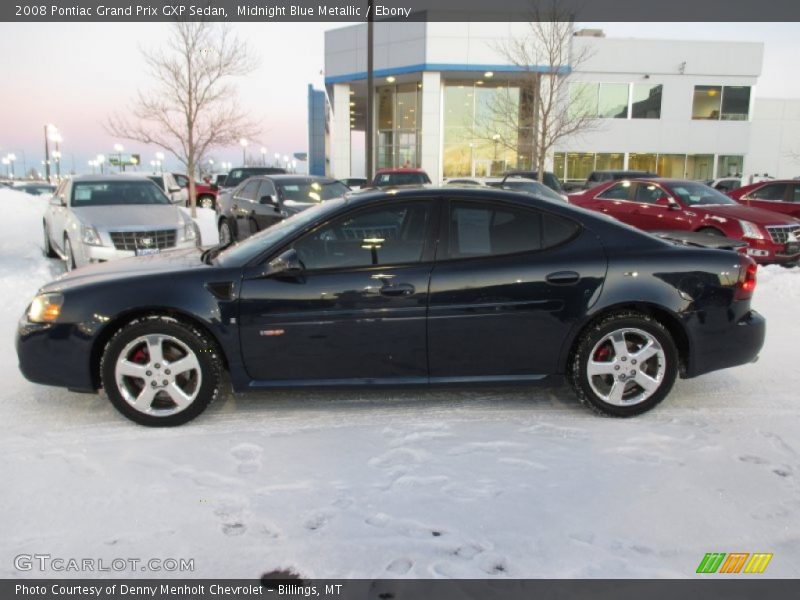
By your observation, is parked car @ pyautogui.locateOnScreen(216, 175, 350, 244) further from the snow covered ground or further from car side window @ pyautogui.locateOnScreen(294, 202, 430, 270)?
the snow covered ground

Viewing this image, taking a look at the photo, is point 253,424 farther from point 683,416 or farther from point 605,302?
point 683,416

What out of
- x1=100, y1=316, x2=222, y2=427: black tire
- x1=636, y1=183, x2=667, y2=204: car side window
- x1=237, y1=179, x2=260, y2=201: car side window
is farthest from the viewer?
x1=237, y1=179, x2=260, y2=201: car side window

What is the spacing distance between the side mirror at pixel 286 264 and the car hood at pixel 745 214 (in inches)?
364

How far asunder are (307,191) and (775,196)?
10594 millimetres

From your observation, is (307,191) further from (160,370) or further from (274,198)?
(160,370)

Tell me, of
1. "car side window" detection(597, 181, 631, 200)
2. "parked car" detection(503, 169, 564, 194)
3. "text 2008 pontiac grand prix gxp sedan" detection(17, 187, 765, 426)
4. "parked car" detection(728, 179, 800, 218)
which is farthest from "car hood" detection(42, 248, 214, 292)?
"parked car" detection(503, 169, 564, 194)

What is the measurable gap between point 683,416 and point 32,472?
4.08 m

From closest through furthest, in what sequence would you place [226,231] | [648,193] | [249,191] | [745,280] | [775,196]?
[745,280]
[648,193]
[249,191]
[226,231]
[775,196]

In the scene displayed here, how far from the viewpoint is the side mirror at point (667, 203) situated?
1149cm

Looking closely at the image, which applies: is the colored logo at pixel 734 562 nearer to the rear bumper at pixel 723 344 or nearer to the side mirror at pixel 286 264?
the rear bumper at pixel 723 344

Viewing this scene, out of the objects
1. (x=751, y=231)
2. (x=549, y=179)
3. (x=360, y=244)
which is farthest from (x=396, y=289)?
(x=549, y=179)

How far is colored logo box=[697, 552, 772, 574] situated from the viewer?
9.07 ft

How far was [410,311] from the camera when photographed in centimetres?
416

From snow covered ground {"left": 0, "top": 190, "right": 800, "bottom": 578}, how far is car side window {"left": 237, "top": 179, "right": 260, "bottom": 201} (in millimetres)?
7826
